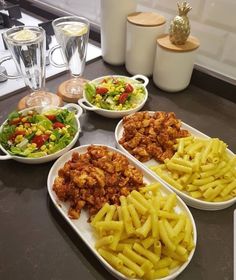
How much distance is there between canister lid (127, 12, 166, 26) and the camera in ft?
2.72

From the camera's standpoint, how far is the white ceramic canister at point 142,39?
2.73ft

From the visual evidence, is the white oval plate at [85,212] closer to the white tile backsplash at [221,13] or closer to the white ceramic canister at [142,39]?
the white ceramic canister at [142,39]

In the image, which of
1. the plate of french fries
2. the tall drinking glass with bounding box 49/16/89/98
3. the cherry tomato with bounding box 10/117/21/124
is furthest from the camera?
the tall drinking glass with bounding box 49/16/89/98

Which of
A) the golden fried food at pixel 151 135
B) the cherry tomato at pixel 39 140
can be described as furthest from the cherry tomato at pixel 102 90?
the cherry tomato at pixel 39 140

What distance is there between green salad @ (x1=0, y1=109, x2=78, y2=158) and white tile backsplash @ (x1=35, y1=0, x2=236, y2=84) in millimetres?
484

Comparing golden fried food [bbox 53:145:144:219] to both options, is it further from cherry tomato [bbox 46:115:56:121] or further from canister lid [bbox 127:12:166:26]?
canister lid [bbox 127:12:166:26]

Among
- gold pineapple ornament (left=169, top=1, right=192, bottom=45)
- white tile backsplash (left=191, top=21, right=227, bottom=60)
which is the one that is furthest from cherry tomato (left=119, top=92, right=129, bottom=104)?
white tile backsplash (left=191, top=21, right=227, bottom=60)

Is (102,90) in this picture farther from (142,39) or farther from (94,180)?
(94,180)

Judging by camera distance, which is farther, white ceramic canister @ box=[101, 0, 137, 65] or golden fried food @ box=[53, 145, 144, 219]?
white ceramic canister @ box=[101, 0, 137, 65]

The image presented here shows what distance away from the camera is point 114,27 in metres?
0.91

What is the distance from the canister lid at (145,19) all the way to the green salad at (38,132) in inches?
13.9

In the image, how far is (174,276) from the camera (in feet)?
1.48

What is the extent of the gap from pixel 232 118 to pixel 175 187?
0.34m

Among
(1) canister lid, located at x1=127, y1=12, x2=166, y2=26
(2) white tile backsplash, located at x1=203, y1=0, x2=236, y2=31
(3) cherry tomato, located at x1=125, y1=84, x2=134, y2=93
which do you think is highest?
(2) white tile backsplash, located at x1=203, y1=0, x2=236, y2=31
